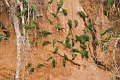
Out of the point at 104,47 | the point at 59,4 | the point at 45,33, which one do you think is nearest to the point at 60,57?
the point at 45,33

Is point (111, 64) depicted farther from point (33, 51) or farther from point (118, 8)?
point (33, 51)

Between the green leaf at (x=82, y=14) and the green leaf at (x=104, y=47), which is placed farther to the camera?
the green leaf at (x=82, y=14)

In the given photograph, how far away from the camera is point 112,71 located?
15.5ft

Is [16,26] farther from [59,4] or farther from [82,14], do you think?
[82,14]

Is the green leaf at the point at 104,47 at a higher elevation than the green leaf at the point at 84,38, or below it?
below

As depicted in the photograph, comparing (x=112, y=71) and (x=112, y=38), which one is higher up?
(x=112, y=38)

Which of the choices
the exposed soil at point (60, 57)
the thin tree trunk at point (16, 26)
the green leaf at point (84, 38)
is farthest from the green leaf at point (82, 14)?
the thin tree trunk at point (16, 26)

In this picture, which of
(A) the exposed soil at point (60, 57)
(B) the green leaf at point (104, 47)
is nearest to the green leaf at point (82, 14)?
(A) the exposed soil at point (60, 57)

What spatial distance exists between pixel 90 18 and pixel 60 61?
2.47 ft

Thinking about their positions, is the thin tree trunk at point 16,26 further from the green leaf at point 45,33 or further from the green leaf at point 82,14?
the green leaf at point 82,14

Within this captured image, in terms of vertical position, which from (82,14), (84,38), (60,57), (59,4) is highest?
(59,4)

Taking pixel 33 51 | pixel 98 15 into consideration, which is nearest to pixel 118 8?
pixel 98 15

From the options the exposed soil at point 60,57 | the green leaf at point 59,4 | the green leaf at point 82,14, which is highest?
the green leaf at point 59,4

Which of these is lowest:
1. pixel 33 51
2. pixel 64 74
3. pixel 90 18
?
pixel 64 74
